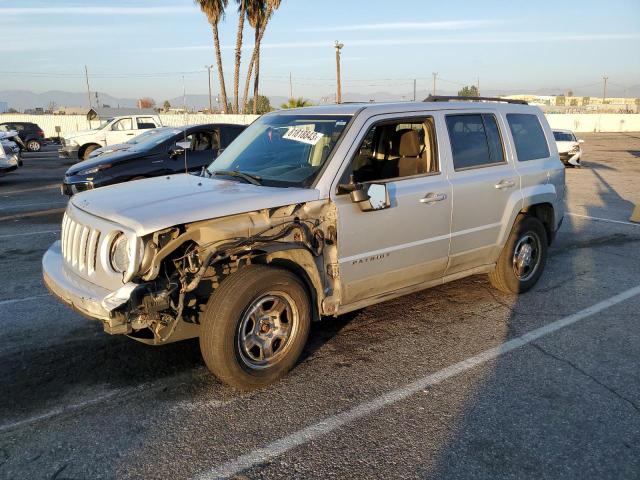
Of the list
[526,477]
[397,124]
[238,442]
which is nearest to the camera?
[526,477]

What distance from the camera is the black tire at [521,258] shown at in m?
5.54

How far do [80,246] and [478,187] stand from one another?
333 cm

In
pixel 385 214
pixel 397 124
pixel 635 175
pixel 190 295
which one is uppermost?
pixel 397 124

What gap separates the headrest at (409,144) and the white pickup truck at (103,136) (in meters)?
16.9

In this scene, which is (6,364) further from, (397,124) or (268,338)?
(397,124)

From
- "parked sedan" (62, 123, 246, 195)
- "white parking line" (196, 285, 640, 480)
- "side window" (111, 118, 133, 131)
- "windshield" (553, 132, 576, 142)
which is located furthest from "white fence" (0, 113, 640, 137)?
"white parking line" (196, 285, 640, 480)

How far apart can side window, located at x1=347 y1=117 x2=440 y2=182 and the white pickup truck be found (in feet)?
55.2

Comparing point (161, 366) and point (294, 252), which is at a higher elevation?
point (294, 252)

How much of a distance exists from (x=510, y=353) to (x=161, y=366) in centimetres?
269

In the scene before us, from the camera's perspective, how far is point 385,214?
425 cm

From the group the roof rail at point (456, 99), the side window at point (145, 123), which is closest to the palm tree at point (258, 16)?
the side window at point (145, 123)

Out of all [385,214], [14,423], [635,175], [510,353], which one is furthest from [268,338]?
[635,175]

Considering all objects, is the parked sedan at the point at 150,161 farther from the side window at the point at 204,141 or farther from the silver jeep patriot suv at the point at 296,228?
the silver jeep patriot suv at the point at 296,228

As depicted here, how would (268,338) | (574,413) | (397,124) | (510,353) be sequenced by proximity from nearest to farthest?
(574,413) < (268,338) < (510,353) < (397,124)
